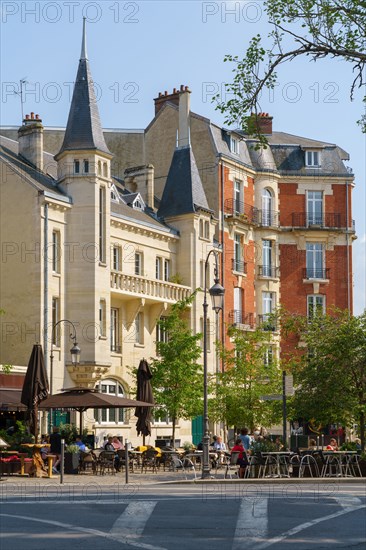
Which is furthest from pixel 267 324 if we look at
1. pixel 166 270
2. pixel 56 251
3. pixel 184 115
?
pixel 56 251

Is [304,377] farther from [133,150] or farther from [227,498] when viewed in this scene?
[133,150]

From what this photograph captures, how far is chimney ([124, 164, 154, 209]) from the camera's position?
53.3m

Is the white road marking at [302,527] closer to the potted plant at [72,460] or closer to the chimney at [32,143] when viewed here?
the potted plant at [72,460]

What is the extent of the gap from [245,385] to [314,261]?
47.2ft

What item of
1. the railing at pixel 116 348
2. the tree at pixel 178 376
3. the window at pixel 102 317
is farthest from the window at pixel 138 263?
the window at pixel 102 317

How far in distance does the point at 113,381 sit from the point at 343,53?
26.2m

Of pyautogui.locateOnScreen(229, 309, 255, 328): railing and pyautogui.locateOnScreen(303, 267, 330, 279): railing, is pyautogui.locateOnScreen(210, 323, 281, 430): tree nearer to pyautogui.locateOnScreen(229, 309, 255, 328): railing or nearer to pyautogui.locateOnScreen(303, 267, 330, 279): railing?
pyautogui.locateOnScreen(229, 309, 255, 328): railing

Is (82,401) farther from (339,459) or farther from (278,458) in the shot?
(339,459)

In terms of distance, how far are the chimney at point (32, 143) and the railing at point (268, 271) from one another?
1716 cm

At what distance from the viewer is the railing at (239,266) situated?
56.6 m

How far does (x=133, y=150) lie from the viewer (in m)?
58.9

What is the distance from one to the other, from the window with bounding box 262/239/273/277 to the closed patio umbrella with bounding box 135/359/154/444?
24.0 meters

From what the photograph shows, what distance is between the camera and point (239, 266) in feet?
187

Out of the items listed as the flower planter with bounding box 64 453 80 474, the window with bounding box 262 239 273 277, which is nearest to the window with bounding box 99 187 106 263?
the flower planter with bounding box 64 453 80 474
